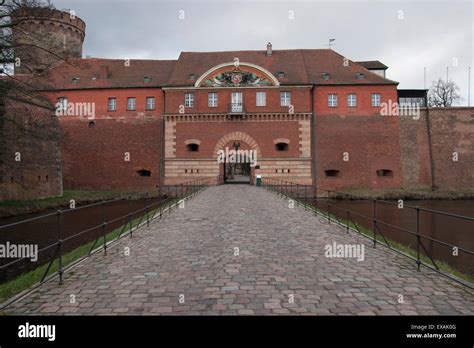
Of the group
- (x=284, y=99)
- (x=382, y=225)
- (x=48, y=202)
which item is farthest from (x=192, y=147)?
(x=382, y=225)

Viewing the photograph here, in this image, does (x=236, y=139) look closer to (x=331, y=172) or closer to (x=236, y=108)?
(x=236, y=108)

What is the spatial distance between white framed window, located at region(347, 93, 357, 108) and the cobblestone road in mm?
23374

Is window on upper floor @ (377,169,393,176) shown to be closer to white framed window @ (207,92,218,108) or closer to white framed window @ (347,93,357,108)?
white framed window @ (347,93,357,108)

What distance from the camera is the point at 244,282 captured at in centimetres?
511

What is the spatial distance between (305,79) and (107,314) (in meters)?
28.3

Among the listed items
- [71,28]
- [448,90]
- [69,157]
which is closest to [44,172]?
[69,157]

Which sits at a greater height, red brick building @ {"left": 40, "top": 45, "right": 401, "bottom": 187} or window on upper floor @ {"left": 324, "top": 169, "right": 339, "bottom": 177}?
red brick building @ {"left": 40, "top": 45, "right": 401, "bottom": 187}

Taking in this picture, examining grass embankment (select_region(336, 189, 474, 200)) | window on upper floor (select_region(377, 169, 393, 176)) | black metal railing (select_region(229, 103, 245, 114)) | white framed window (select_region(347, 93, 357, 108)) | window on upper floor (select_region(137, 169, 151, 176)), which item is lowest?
grass embankment (select_region(336, 189, 474, 200))

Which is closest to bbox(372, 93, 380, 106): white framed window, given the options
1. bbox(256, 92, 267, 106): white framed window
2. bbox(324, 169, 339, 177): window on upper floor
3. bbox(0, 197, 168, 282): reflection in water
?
bbox(324, 169, 339, 177): window on upper floor

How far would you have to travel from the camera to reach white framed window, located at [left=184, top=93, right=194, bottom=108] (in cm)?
2986

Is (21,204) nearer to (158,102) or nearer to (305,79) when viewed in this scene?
(158,102)

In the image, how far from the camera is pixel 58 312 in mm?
4094

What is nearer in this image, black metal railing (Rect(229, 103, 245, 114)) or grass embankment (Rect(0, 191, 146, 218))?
grass embankment (Rect(0, 191, 146, 218))

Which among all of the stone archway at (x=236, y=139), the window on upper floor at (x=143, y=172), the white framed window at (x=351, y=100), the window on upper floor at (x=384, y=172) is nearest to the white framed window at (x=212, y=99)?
the stone archway at (x=236, y=139)
